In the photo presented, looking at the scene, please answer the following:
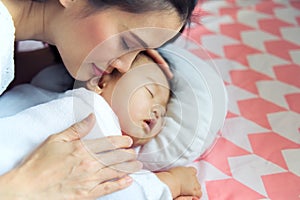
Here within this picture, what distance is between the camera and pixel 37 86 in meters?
1.06

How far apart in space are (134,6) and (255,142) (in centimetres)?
40

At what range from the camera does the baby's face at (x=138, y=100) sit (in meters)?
0.91

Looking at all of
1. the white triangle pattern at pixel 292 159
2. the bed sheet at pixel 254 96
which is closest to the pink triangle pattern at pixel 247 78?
the bed sheet at pixel 254 96

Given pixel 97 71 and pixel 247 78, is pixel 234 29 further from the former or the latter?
pixel 97 71

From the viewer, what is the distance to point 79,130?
792 millimetres

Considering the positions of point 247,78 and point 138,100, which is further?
point 247,78

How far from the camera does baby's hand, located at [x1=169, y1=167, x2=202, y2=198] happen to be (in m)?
0.88

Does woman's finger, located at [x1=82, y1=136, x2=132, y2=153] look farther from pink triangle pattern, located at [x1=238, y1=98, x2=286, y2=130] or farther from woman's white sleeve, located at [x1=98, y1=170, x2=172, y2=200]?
pink triangle pattern, located at [x1=238, y1=98, x2=286, y2=130]

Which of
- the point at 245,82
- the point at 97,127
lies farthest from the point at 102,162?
the point at 245,82

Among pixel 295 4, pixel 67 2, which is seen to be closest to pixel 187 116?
pixel 67 2

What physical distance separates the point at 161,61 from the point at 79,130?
10.9 inches

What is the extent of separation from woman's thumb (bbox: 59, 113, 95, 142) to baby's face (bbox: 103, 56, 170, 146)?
0.11 meters

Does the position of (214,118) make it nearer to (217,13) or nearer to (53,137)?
(53,137)

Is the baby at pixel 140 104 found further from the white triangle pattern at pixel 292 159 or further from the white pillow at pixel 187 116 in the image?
the white triangle pattern at pixel 292 159
